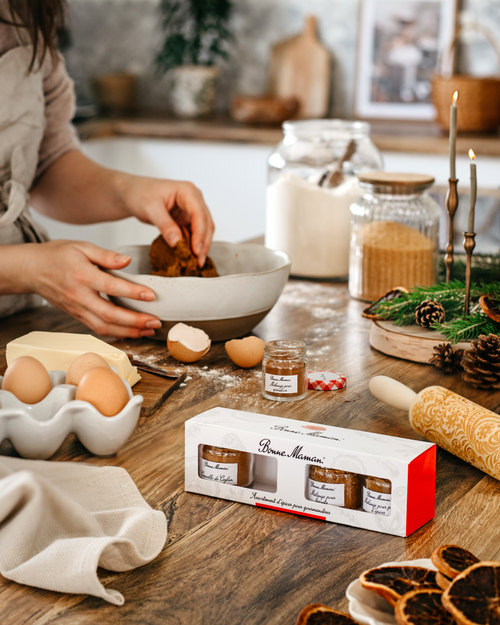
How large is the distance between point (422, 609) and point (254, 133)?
273 cm

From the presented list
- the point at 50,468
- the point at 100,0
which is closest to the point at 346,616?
the point at 50,468

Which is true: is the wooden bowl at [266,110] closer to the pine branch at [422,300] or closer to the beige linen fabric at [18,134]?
the beige linen fabric at [18,134]

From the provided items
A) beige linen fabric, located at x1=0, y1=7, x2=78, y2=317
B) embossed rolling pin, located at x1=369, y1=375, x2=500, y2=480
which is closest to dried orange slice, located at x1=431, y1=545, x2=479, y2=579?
embossed rolling pin, located at x1=369, y1=375, x2=500, y2=480

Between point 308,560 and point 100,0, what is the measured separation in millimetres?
3715

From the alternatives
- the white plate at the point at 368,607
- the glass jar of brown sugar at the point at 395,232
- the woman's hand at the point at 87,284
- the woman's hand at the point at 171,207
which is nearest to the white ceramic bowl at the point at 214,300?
the woman's hand at the point at 87,284

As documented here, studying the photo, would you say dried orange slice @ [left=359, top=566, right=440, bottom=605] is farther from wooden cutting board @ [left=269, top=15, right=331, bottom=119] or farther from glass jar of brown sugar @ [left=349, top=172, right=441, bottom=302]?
wooden cutting board @ [left=269, top=15, right=331, bottom=119]

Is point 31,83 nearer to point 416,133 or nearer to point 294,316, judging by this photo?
point 294,316

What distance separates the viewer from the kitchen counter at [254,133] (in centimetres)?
271

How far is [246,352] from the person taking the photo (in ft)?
3.22

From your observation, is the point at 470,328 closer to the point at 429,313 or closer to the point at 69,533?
the point at 429,313

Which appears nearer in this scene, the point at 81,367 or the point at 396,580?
the point at 396,580

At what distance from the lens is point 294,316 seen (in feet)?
4.15

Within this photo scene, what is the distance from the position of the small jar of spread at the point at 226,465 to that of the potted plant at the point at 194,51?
2953mm

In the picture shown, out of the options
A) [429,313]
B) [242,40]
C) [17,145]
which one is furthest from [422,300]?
[242,40]
